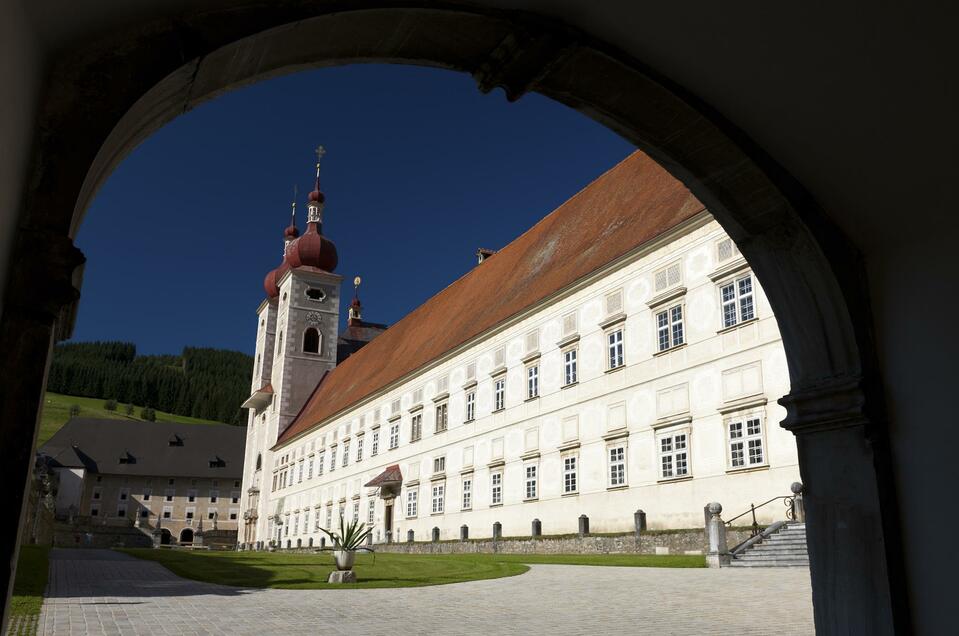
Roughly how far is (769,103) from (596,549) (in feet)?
70.6

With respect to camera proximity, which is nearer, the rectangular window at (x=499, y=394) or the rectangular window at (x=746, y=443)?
the rectangular window at (x=746, y=443)

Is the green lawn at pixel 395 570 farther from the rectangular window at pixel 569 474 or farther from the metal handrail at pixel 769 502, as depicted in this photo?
the rectangular window at pixel 569 474

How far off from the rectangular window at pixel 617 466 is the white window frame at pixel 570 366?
3215 millimetres

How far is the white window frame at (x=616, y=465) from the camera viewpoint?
971 inches

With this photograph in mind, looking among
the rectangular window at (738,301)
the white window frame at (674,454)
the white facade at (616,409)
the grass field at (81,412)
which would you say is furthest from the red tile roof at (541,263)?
the grass field at (81,412)

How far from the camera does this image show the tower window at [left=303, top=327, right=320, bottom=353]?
218ft

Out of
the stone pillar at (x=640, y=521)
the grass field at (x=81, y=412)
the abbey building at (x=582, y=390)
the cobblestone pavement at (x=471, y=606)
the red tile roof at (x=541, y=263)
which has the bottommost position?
the cobblestone pavement at (x=471, y=606)

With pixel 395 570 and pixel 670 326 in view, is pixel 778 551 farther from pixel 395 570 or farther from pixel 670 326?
pixel 395 570

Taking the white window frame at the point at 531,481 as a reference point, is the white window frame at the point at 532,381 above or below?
above

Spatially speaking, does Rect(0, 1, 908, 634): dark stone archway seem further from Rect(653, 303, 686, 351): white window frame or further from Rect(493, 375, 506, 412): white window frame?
Rect(493, 375, 506, 412): white window frame

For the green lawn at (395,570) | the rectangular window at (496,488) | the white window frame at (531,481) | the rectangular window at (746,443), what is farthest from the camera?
the rectangular window at (496,488)

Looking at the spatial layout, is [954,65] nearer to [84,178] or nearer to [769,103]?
[769,103]

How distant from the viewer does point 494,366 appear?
3288cm

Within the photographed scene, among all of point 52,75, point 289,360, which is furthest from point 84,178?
point 289,360
